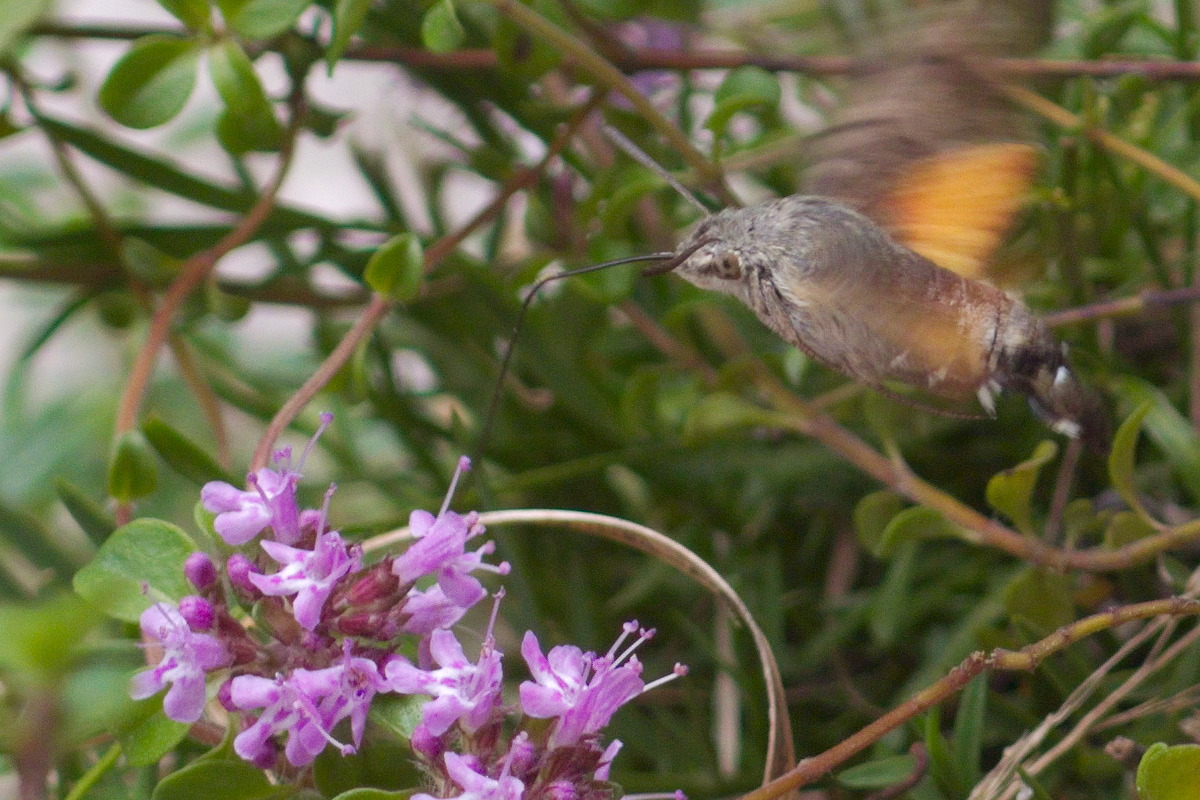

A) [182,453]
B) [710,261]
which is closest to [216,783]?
[182,453]

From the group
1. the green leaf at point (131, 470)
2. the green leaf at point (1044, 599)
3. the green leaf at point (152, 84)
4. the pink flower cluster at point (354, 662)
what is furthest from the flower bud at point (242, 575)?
the green leaf at point (1044, 599)

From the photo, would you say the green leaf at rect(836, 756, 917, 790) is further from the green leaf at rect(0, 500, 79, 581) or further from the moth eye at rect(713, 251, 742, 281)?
the green leaf at rect(0, 500, 79, 581)

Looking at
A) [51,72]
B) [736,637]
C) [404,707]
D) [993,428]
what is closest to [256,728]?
[404,707]

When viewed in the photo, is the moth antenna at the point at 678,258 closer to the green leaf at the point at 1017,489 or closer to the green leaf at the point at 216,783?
the green leaf at the point at 1017,489

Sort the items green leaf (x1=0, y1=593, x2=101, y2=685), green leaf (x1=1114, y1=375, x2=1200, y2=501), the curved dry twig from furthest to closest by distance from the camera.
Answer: green leaf (x1=1114, y1=375, x2=1200, y2=501) → the curved dry twig → green leaf (x1=0, y1=593, x2=101, y2=685)

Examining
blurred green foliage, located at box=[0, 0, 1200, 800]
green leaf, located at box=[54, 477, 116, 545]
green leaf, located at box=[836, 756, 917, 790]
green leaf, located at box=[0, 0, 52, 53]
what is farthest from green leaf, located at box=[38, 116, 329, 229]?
green leaf, located at box=[836, 756, 917, 790]

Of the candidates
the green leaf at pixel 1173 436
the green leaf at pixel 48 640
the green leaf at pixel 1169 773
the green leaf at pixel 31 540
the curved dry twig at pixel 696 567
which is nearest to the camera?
the green leaf at pixel 48 640
